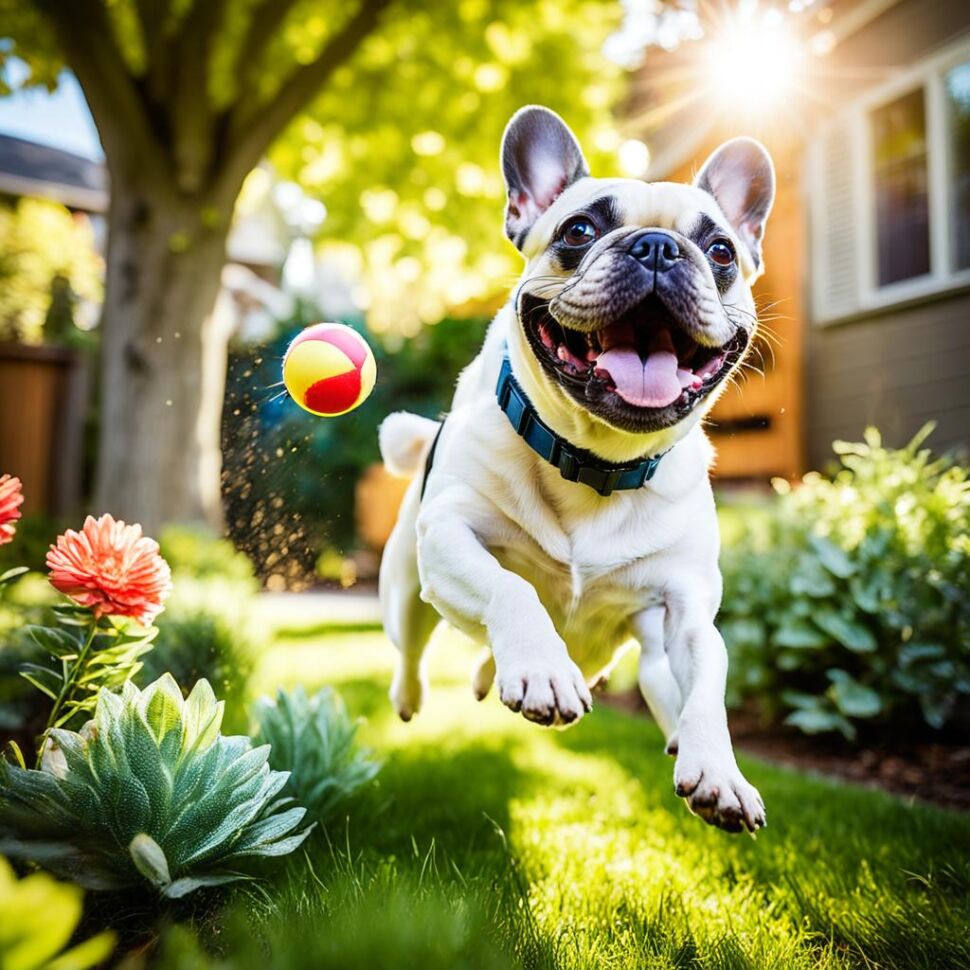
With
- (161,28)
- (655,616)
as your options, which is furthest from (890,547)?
(161,28)

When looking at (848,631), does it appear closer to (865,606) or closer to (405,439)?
(865,606)

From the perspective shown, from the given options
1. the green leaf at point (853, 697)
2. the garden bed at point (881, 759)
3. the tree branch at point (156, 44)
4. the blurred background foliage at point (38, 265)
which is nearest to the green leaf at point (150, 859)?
the garden bed at point (881, 759)

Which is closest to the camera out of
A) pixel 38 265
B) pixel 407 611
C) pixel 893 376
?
pixel 407 611

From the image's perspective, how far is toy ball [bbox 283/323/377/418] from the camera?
249 centimetres

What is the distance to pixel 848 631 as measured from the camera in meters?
4.23

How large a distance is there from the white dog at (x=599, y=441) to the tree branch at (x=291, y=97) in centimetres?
551

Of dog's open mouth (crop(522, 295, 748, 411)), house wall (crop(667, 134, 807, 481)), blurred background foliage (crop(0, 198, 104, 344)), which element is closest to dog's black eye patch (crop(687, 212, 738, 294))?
dog's open mouth (crop(522, 295, 748, 411))

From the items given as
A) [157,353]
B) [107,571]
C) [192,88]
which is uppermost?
[192,88]

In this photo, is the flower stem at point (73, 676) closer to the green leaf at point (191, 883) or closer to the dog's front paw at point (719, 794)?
the green leaf at point (191, 883)

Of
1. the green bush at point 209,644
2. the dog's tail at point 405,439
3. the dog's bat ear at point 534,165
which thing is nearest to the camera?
the dog's bat ear at point 534,165

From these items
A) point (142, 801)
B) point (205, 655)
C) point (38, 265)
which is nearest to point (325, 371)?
point (142, 801)

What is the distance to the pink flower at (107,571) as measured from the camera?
1.96 metres

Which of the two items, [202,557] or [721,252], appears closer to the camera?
[721,252]

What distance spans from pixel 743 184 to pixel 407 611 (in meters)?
1.73
